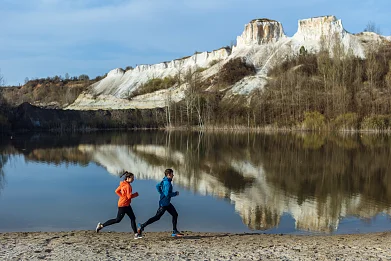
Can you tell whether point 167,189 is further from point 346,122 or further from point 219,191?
point 346,122

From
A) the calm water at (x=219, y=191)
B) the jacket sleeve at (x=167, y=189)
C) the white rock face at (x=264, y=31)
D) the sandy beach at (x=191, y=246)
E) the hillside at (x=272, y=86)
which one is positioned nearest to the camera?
the sandy beach at (x=191, y=246)

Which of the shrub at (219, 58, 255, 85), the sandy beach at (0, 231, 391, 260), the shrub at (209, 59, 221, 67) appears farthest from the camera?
the shrub at (209, 59, 221, 67)

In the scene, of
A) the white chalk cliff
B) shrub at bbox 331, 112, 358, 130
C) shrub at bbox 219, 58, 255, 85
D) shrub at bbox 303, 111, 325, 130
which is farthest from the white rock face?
shrub at bbox 331, 112, 358, 130

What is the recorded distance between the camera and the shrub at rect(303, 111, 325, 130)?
6519cm

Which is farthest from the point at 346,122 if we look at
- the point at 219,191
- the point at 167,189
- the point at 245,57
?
the point at 167,189

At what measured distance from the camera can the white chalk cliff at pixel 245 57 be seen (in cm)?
10162

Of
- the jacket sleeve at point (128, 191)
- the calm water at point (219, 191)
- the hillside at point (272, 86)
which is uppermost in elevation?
the hillside at point (272, 86)

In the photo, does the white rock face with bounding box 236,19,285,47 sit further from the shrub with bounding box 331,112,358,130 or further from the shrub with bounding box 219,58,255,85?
the shrub with bounding box 331,112,358,130

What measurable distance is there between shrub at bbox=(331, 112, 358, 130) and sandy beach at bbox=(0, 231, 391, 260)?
54.8m

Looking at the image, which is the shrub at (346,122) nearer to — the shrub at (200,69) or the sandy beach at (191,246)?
the sandy beach at (191,246)

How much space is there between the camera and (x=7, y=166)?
2570cm

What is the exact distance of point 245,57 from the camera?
4503 inches

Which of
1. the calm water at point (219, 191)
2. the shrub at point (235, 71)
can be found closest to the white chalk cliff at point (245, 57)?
the shrub at point (235, 71)

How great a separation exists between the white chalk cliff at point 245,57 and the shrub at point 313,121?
73.3 ft
